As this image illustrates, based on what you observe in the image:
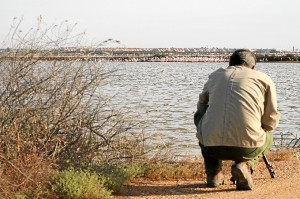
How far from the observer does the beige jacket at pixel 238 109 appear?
718 cm

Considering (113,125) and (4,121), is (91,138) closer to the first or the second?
(113,125)

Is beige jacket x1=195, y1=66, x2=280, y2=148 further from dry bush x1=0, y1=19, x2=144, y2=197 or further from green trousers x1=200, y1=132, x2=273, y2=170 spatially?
dry bush x1=0, y1=19, x2=144, y2=197

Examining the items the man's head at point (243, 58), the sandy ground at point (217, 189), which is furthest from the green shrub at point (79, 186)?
the man's head at point (243, 58)

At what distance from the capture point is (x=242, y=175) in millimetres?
7414

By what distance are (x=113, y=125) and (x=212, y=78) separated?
2509 mm

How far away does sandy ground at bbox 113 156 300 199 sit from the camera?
7387 mm

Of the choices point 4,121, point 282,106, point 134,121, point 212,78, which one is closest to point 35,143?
point 4,121

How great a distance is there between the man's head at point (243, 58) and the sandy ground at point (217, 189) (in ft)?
5.53

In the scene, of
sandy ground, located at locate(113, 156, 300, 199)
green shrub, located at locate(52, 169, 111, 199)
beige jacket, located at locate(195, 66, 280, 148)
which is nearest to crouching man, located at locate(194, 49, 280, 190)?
beige jacket, located at locate(195, 66, 280, 148)

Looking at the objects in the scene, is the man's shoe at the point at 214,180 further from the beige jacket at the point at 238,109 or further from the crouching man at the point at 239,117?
the beige jacket at the point at 238,109

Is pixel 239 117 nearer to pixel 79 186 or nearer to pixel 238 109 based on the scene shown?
pixel 238 109

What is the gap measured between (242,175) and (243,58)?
5.14ft

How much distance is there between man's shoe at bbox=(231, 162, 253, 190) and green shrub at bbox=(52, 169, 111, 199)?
1.67 meters

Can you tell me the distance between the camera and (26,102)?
28.5ft
